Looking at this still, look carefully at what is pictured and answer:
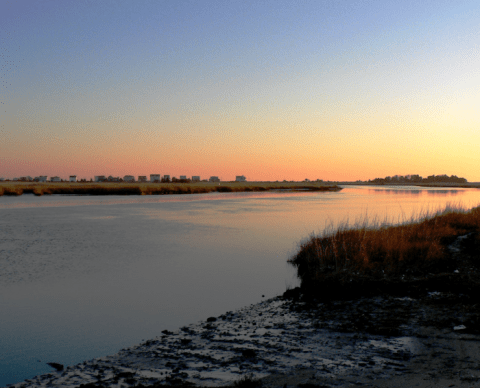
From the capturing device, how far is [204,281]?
1252 centimetres

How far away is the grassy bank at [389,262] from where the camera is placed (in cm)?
1025

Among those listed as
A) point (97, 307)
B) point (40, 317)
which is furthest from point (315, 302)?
A: point (40, 317)

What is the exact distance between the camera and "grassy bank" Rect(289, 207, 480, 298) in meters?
10.2

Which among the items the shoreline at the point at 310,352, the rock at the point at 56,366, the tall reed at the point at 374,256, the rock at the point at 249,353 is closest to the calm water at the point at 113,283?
the rock at the point at 56,366

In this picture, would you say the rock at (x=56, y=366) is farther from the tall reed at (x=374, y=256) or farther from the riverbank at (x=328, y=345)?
the tall reed at (x=374, y=256)

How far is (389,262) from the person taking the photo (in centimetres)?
1212

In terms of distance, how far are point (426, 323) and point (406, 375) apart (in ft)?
8.52

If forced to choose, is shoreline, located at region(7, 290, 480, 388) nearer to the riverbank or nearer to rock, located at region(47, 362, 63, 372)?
the riverbank

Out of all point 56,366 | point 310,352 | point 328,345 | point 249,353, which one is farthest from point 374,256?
point 56,366

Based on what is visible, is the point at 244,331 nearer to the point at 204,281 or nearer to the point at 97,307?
the point at 97,307

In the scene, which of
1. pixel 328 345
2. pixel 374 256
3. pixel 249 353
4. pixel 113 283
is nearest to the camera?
pixel 249 353

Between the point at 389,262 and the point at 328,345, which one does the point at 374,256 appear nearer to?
the point at 389,262

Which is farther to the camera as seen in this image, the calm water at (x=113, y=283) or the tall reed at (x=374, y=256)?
the tall reed at (x=374, y=256)

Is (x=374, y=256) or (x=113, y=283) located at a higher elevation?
(x=374, y=256)
